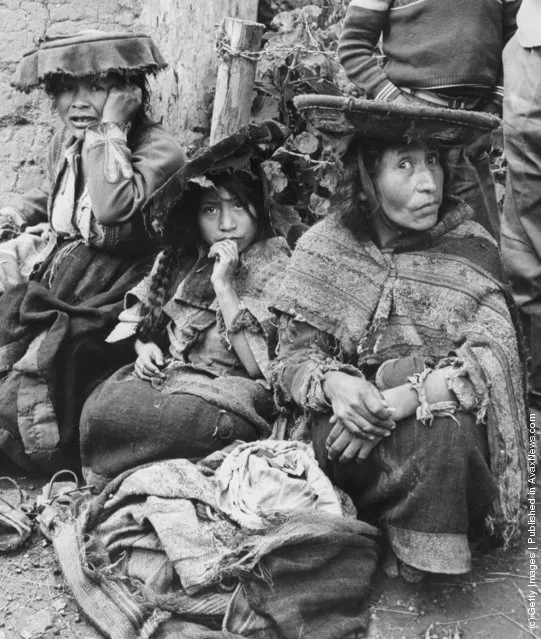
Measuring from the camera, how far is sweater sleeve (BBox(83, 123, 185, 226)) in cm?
421

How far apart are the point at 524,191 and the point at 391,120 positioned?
3.54ft

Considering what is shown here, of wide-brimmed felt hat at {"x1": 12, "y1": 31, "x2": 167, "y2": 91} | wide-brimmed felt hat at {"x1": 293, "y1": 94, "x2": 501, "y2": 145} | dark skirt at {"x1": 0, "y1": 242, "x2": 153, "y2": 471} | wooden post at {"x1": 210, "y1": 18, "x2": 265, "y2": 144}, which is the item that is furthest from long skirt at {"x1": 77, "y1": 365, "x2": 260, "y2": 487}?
wooden post at {"x1": 210, "y1": 18, "x2": 265, "y2": 144}

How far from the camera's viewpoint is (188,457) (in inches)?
143

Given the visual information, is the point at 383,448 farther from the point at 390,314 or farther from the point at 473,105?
the point at 473,105

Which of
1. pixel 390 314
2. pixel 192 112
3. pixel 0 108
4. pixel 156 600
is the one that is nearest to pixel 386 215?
pixel 390 314

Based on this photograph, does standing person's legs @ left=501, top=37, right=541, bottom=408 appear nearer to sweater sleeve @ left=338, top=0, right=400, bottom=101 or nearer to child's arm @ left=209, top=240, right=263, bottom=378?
sweater sleeve @ left=338, top=0, right=400, bottom=101

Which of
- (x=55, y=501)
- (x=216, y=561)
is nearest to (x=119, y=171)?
(x=55, y=501)

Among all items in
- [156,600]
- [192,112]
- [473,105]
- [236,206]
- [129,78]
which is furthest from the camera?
[192,112]

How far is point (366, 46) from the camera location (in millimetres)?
4273

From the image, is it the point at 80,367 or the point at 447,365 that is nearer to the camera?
the point at 447,365

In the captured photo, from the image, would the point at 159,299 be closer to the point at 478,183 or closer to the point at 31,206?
the point at 31,206

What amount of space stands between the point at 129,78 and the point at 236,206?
99 cm

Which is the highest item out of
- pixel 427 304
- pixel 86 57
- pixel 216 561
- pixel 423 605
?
pixel 86 57

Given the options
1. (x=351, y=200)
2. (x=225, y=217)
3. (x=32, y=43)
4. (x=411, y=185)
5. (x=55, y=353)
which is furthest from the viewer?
(x=32, y=43)
